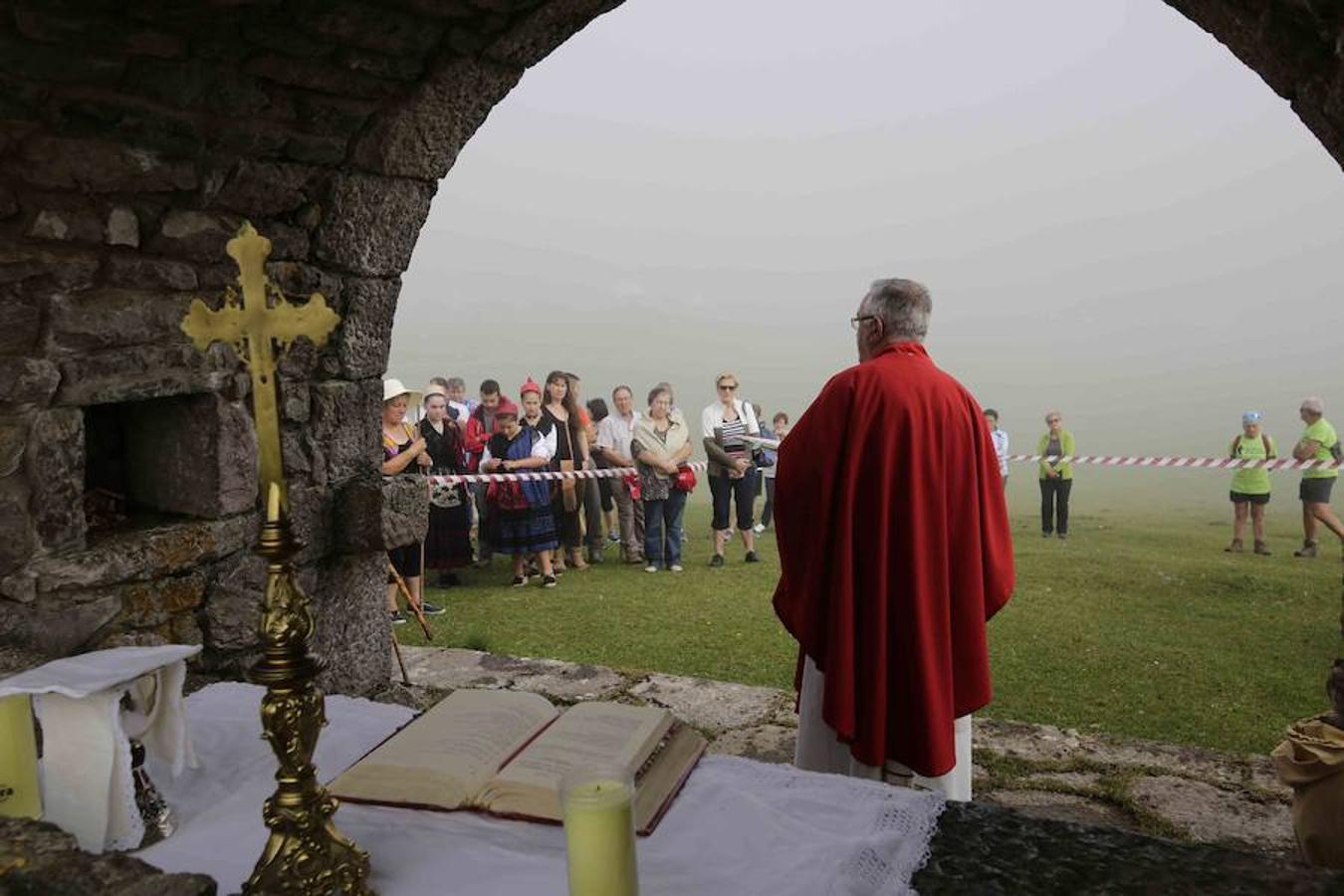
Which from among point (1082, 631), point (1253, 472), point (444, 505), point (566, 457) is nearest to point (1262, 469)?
point (1253, 472)

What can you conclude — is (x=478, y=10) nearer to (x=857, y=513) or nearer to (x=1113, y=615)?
(x=857, y=513)

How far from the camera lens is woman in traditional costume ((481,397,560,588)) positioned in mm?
8211

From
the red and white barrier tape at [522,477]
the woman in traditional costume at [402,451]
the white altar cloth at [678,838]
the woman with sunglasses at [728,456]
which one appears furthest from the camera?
the woman with sunglasses at [728,456]

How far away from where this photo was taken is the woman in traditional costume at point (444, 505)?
8094 millimetres

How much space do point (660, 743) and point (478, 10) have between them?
2679mm

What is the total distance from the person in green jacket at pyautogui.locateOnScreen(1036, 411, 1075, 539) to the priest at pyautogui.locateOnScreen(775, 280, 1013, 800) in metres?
8.63

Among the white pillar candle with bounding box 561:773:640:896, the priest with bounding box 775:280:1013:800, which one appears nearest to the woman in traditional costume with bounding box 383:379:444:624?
the priest with bounding box 775:280:1013:800

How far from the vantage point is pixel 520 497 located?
8164mm

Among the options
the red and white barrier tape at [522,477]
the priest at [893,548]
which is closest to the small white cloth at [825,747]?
the priest at [893,548]

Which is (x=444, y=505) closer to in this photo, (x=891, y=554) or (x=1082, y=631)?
(x=1082, y=631)

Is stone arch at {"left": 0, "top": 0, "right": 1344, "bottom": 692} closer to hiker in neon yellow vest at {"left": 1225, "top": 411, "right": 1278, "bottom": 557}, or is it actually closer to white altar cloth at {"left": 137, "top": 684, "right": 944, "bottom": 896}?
white altar cloth at {"left": 137, "top": 684, "right": 944, "bottom": 896}

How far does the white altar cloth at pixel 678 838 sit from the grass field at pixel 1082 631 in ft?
11.7

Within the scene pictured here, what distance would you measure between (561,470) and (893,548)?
5.88 meters

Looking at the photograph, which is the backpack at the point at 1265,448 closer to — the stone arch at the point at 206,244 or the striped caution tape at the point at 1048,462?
the striped caution tape at the point at 1048,462
